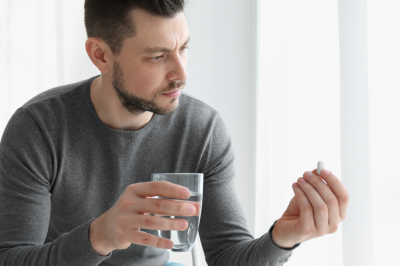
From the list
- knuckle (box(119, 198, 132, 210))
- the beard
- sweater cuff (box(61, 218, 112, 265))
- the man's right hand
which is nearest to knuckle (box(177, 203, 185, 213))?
the man's right hand

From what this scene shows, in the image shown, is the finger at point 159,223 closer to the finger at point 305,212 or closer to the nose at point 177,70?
the finger at point 305,212

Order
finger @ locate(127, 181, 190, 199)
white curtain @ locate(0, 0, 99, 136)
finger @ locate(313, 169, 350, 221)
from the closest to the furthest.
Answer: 1. finger @ locate(127, 181, 190, 199)
2. finger @ locate(313, 169, 350, 221)
3. white curtain @ locate(0, 0, 99, 136)

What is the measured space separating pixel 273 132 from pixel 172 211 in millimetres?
1254

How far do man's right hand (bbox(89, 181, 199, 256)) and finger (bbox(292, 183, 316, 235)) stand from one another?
0.24 metres

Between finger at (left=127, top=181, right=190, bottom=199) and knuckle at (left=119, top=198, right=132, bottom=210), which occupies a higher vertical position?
finger at (left=127, top=181, right=190, bottom=199)

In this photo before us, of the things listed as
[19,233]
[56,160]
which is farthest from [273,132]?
[19,233]

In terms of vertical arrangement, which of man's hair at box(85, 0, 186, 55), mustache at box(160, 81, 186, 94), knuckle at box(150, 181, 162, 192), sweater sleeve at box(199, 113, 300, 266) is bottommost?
sweater sleeve at box(199, 113, 300, 266)

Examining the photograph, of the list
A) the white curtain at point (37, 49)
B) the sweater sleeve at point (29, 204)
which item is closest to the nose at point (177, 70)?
the sweater sleeve at point (29, 204)

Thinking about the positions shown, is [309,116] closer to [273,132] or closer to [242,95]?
[273,132]

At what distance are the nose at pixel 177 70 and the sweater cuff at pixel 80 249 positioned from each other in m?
0.50

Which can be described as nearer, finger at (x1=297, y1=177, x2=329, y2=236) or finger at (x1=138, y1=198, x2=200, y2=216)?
finger at (x1=138, y1=198, x2=200, y2=216)

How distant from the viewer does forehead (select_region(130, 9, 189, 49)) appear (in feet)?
3.87

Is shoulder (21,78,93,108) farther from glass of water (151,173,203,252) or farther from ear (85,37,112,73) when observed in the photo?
glass of water (151,173,203,252)

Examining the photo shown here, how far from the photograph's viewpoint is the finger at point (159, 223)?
0.77 metres
